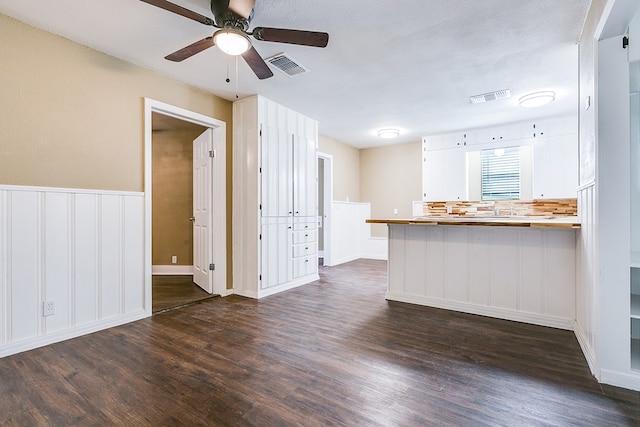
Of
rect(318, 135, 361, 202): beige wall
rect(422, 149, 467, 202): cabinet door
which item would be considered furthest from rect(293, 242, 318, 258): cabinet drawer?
rect(422, 149, 467, 202): cabinet door

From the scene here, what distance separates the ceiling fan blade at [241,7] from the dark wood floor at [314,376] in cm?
235

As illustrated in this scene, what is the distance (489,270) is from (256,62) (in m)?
2.95

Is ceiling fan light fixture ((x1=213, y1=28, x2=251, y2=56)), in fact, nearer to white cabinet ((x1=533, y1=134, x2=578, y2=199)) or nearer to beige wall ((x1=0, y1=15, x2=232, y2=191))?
beige wall ((x1=0, y1=15, x2=232, y2=191))

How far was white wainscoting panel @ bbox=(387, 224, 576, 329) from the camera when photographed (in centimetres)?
283

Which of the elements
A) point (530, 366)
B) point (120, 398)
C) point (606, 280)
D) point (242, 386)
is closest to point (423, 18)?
point (606, 280)

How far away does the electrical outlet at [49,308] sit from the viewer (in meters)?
2.51

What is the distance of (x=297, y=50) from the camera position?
2836mm

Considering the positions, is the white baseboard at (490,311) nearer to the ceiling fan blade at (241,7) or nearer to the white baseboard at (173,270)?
the ceiling fan blade at (241,7)

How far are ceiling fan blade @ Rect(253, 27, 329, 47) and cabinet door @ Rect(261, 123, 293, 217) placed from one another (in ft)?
6.36

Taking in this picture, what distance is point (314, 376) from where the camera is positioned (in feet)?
6.55

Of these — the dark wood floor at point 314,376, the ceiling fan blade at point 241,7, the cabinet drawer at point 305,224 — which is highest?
the ceiling fan blade at point 241,7

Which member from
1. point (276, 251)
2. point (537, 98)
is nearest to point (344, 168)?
point (276, 251)

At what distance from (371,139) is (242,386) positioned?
546cm

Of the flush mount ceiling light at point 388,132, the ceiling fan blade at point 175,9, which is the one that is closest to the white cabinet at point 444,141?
the flush mount ceiling light at point 388,132
